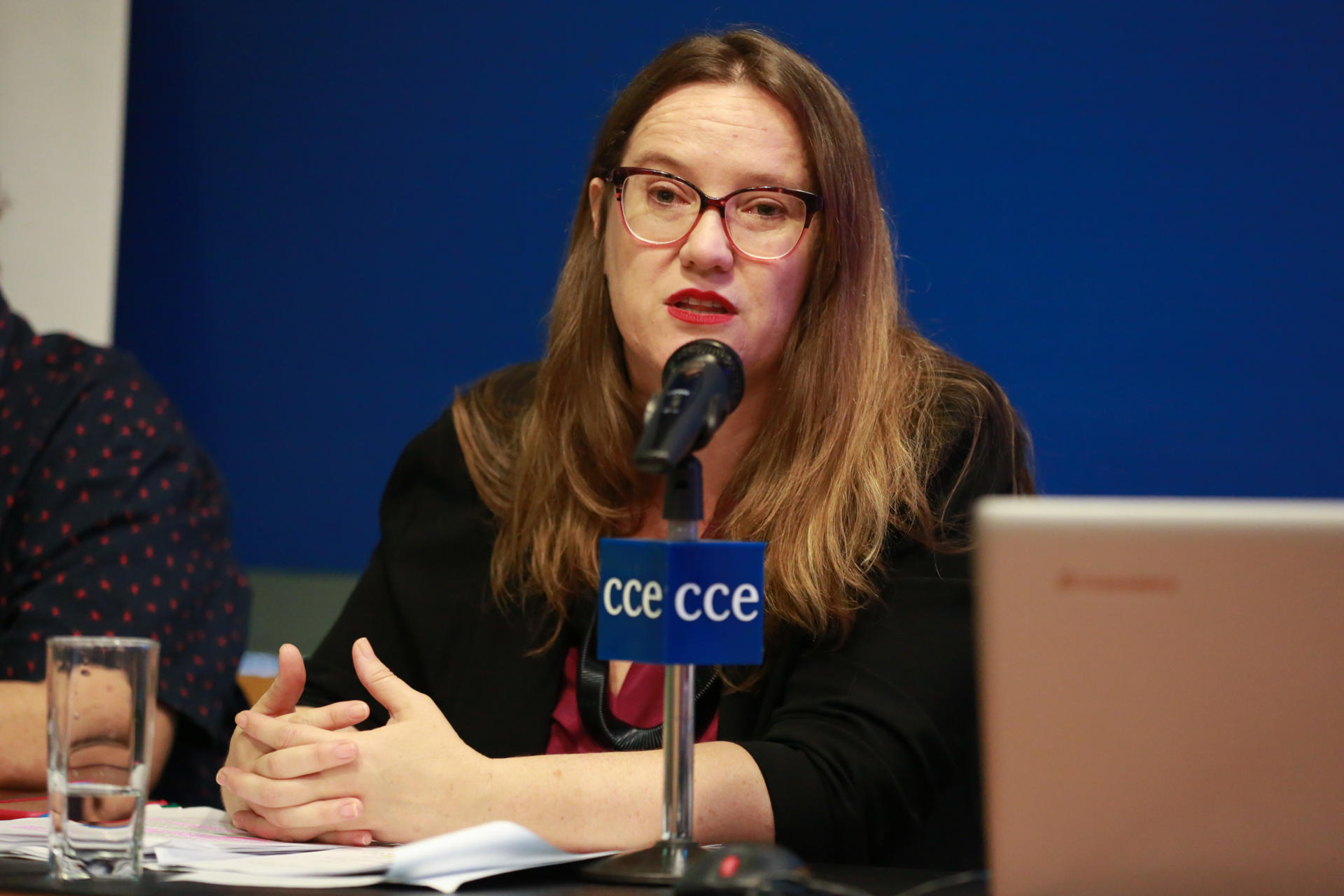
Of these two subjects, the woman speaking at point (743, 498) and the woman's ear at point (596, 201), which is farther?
the woman's ear at point (596, 201)

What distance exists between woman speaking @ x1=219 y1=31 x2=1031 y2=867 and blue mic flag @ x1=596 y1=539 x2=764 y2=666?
9.7 inches

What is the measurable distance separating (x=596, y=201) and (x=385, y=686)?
802 millimetres

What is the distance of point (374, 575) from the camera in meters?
1.63

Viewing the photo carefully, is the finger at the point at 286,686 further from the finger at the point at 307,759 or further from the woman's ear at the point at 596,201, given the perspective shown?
the woman's ear at the point at 596,201

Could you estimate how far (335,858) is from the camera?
96cm

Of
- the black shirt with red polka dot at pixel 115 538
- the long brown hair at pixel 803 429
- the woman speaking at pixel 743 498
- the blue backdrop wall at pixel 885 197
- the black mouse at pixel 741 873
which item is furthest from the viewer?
the blue backdrop wall at pixel 885 197

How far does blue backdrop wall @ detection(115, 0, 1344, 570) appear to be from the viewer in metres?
2.17

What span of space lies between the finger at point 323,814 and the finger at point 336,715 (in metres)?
0.08

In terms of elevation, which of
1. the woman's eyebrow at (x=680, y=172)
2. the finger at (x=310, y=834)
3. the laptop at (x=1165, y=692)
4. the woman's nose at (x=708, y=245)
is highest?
the woman's eyebrow at (x=680, y=172)

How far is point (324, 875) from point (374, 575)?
2.49 feet

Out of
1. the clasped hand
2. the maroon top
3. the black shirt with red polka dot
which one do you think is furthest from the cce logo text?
the black shirt with red polka dot

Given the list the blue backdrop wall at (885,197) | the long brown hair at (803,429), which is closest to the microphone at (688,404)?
the long brown hair at (803,429)

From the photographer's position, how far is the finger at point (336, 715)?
111cm

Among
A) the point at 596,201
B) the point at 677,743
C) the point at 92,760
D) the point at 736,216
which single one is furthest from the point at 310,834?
the point at 596,201
